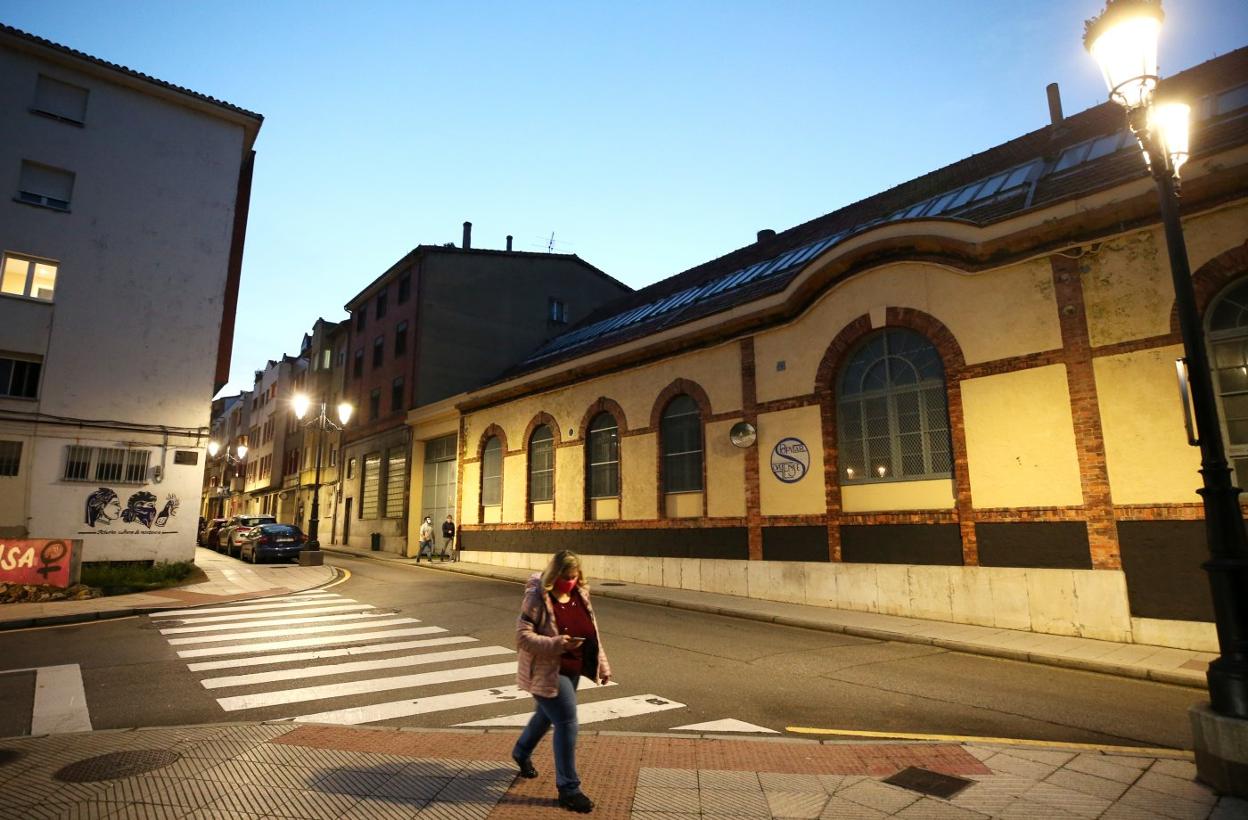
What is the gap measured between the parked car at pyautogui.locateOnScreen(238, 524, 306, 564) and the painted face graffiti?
19.0 ft

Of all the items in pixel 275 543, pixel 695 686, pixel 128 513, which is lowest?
pixel 695 686

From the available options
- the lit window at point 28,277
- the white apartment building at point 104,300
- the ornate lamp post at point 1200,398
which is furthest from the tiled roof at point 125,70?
Answer: the ornate lamp post at point 1200,398

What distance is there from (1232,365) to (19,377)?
2593 centimetres

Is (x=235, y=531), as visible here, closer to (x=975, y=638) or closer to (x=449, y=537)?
(x=449, y=537)

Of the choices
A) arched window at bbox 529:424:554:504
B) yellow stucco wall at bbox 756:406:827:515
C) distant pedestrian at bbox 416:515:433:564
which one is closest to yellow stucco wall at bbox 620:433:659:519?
yellow stucco wall at bbox 756:406:827:515

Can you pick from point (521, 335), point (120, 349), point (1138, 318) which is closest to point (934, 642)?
point (1138, 318)

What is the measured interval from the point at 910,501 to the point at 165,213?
71.3 feet

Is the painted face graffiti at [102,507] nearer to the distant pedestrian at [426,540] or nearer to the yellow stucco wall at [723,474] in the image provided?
the distant pedestrian at [426,540]

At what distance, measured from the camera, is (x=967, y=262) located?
12.4 meters

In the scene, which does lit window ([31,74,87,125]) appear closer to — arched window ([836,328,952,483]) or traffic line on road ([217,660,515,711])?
traffic line on road ([217,660,515,711])

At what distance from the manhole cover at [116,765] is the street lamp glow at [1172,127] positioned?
902 cm

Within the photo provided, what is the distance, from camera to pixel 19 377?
17578mm

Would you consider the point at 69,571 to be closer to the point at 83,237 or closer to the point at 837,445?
the point at 83,237

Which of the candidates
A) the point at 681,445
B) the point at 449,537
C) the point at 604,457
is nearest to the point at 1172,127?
the point at 681,445
